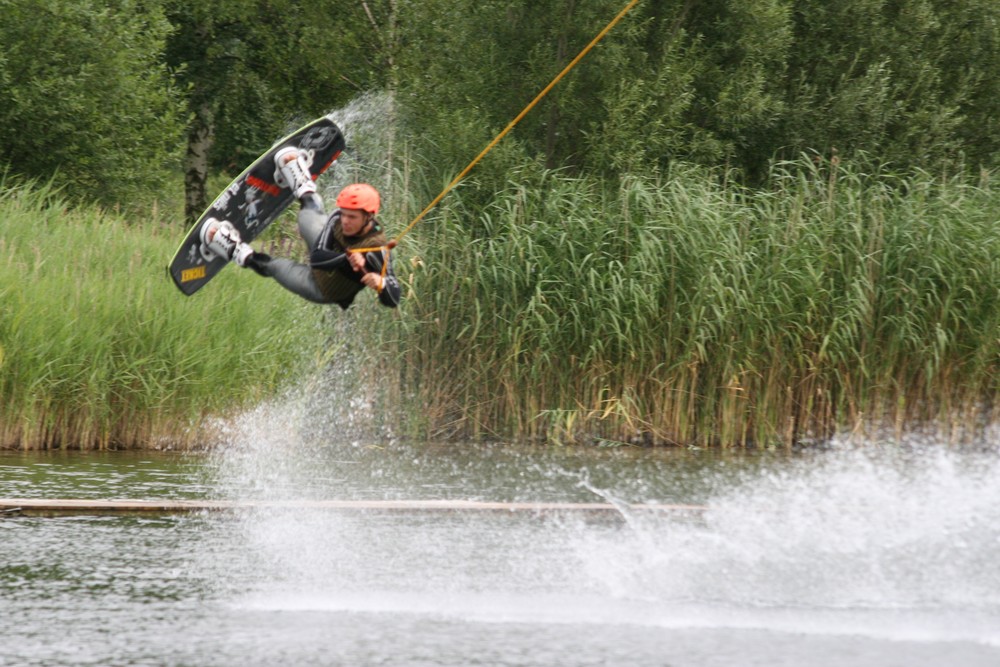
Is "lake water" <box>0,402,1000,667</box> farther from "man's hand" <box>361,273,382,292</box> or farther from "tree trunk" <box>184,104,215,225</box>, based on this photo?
"tree trunk" <box>184,104,215,225</box>

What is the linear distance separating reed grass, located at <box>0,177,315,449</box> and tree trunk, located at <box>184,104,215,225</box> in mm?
11526

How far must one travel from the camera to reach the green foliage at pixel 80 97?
51.5ft

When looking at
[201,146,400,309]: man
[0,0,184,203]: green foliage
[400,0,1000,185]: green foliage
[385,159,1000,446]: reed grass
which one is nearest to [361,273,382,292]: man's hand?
[201,146,400,309]: man

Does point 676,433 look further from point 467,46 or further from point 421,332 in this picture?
point 467,46

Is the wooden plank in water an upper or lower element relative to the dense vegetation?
lower

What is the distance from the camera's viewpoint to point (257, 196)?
356 inches

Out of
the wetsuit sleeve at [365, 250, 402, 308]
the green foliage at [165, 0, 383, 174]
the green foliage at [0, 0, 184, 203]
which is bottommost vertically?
the wetsuit sleeve at [365, 250, 402, 308]

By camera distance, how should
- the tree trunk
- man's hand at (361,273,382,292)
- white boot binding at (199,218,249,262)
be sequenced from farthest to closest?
the tree trunk
white boot binding at (199,218,249,262)
man's hand at (361,273,382,292)

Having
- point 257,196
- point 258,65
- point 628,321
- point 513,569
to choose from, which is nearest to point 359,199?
point 257,196

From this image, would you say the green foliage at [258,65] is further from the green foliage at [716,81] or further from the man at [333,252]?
the man at [333,252]

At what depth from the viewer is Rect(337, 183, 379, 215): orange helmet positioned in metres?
7.52

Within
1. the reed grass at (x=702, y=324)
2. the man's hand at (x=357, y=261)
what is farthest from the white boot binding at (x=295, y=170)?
the reed grass at (x=702, y=324)

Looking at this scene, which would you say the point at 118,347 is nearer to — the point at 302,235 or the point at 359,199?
the point at 302,235

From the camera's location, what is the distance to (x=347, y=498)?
29.0ft
